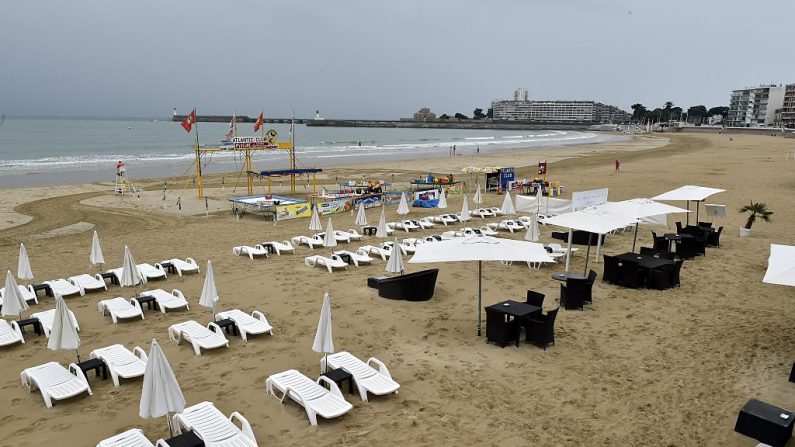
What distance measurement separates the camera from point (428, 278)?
9.82 meters

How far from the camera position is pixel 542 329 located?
7664mm

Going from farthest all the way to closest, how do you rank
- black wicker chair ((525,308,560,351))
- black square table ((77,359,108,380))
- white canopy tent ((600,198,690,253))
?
white canopy tent ((600,198,690,253)), black wicker chair ((525,308,560,351)), black square table ((77,359,108,380))

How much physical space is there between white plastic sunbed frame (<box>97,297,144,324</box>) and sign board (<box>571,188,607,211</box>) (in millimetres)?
9276

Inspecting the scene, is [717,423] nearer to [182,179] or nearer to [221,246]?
[221,246]

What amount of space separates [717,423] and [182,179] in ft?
112

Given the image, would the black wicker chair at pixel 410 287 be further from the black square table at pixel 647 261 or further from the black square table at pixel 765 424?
the black square table at pixel 765 424

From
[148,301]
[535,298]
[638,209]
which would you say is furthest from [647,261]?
[148,301]

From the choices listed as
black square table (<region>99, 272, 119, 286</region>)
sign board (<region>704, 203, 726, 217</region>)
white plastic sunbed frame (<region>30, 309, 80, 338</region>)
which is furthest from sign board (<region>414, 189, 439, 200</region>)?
white plastic sunbed frame (<region>30, 309, 80, 338</region>)

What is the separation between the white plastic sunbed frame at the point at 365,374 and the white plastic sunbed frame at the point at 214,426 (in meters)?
1.42

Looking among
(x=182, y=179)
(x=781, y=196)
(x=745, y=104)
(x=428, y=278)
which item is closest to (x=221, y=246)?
(x=428, y=278)

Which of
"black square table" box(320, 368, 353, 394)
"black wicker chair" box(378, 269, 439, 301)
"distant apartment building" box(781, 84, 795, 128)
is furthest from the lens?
"distant apartment building" box(781, 84, 795, 128)

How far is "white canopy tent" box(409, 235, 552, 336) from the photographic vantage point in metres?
7.78

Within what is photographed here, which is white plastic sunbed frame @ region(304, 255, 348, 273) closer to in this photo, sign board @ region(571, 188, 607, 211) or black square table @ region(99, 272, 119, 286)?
black square table @ region(99, 272, 119, 286)

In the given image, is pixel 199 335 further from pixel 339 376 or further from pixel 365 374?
pixel 365 374
